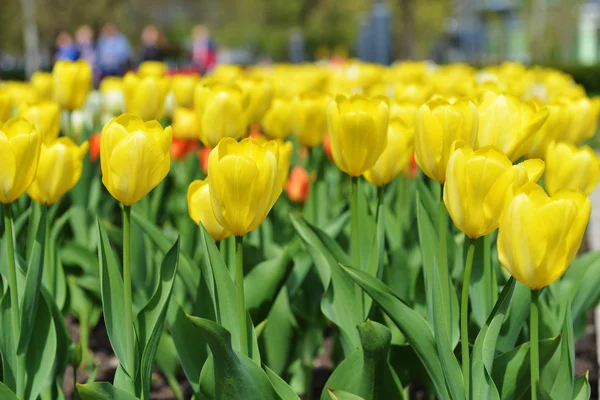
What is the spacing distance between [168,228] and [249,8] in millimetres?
59280

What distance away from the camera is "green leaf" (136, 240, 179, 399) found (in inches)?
62.4

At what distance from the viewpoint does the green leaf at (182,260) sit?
200cm

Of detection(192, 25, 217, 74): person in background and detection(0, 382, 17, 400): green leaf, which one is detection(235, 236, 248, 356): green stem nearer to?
detection(0, 382, 17, 400): green leaf

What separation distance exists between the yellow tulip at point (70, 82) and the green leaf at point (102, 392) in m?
1.59

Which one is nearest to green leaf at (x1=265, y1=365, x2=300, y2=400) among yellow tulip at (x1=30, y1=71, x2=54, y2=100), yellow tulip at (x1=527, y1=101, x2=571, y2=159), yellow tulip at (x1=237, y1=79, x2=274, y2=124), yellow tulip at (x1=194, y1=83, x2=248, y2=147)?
yellow tulip at (x1=194, y1=83, x2=248, y2=147)

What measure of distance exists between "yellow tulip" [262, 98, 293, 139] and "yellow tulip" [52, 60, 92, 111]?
2.00 ft

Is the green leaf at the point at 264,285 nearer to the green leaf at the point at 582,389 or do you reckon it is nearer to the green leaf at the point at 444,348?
the green leaf at the point at 444,348

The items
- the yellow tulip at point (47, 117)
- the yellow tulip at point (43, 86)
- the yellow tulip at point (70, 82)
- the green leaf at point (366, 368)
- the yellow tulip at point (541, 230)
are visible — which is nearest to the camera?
the yellow tulip at point (541, 230)

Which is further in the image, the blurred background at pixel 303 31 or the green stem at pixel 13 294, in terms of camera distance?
the blurred background at pixel 303 31

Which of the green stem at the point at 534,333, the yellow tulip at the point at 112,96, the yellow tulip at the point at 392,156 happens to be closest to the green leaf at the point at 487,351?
the green stem at the point at 534,333

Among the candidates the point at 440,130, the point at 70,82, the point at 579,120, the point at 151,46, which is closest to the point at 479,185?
the point at 440,130

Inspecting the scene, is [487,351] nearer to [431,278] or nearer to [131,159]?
[431,278]

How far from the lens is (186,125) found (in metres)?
3.26

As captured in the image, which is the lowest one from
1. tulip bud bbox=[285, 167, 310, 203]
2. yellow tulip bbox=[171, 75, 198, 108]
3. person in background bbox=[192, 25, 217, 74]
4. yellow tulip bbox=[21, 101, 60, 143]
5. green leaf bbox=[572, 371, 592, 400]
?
person in background bbox=[192, 25, 217, 74]
